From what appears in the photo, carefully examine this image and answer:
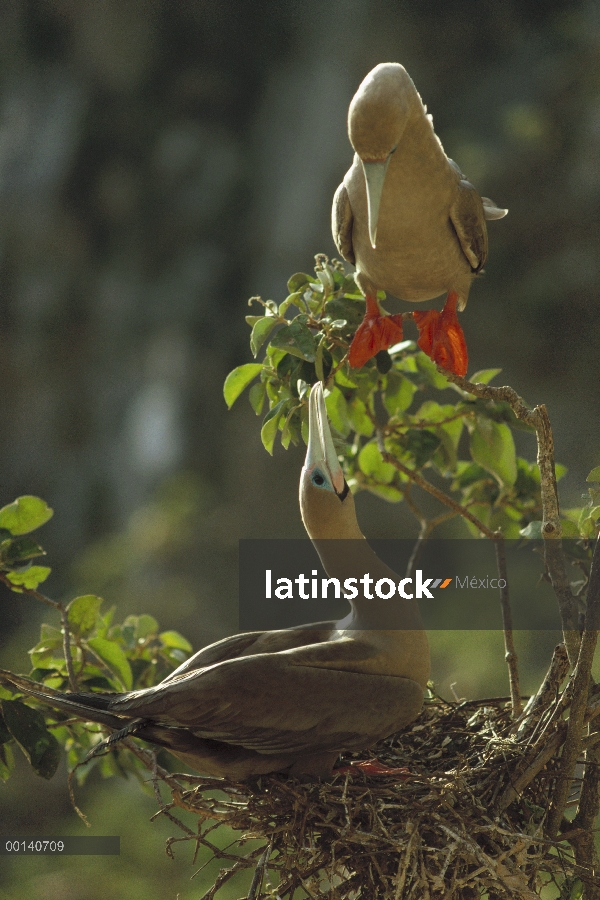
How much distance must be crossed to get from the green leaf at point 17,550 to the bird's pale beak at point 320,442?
79cm

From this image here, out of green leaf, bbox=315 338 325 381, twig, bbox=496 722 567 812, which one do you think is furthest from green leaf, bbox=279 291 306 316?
twig, bbox=496 722 567 812

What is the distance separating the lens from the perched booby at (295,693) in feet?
6.30

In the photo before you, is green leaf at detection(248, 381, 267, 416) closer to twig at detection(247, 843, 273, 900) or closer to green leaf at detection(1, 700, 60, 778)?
green leaf at detection(1, 700, 60, 778)

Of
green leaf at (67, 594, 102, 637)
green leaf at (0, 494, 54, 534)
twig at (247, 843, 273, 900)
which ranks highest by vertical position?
green leaf at (0, 494, 54, 534)

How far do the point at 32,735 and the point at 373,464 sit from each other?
1.35m

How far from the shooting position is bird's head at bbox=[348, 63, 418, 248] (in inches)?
84.0

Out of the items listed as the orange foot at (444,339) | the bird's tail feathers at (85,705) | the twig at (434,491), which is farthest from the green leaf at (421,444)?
the bird's tail feathers at (85,705)

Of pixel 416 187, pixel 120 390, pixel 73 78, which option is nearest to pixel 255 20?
pixel 73 78

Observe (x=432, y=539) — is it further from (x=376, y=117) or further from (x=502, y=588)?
(x=376, y=117)

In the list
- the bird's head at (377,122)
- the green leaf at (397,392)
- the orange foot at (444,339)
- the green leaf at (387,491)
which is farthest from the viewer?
the green leaf at (387,491)

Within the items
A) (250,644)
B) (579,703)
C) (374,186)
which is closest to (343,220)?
(374,186)

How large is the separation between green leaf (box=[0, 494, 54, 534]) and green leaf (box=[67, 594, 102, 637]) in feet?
0.84

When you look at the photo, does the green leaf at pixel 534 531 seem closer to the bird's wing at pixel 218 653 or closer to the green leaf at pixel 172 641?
the bird's wing at pixel 218 653

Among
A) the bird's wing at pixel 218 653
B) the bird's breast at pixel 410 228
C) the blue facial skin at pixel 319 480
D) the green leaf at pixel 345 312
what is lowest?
the bird's wing at pixel 218 653
